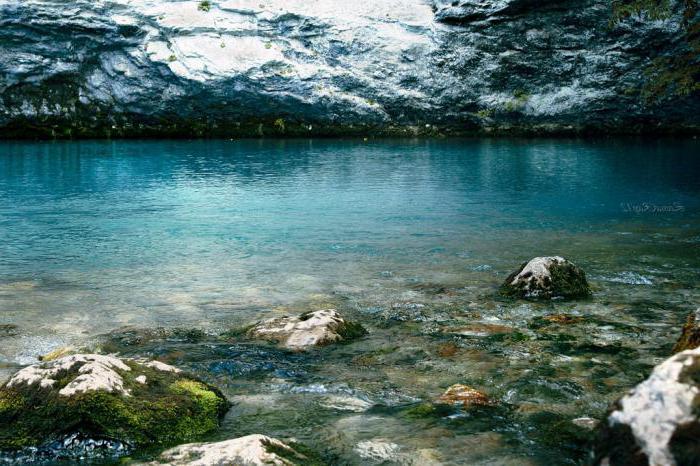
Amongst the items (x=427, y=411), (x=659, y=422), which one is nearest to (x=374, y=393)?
(x=427, y=411)

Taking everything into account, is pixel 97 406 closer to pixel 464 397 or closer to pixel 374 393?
pixel 374 393

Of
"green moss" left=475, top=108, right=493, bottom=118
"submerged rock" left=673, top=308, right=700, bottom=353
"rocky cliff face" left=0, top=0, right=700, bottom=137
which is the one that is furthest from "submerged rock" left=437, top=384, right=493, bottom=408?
"green moss" left=475, top=108, right=493, bottom=118

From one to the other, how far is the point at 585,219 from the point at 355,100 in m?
32.4

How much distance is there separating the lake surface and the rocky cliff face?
74.0 ft

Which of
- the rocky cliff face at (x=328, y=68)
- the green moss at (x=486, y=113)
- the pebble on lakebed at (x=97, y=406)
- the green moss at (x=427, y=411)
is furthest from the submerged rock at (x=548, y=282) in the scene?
the green moss at (x=486, y=113)

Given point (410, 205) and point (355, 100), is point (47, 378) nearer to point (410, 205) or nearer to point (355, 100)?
point (410, 205)

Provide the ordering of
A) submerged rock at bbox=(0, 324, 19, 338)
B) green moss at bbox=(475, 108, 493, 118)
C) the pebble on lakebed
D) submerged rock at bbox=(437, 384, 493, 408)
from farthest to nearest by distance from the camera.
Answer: green moss at bbox=(475, 108, 493, 118) → submerged rock at bbox=(0, 324, 19, 338) → submerged rock at bbox=(437, 384, 493, 408) → the pebble on lakebed

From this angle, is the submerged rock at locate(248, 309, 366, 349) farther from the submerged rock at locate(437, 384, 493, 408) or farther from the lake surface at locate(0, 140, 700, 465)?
the submerged rock at locate(437, 384, 493, 408)

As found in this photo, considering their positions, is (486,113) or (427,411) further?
(486,113)

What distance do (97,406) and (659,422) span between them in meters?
3.54

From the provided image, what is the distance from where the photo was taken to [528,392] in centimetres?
580

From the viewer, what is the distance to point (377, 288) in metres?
9.95

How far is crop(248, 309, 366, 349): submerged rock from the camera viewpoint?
23.8 feet

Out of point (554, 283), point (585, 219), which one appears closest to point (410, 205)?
point (585, 219)
